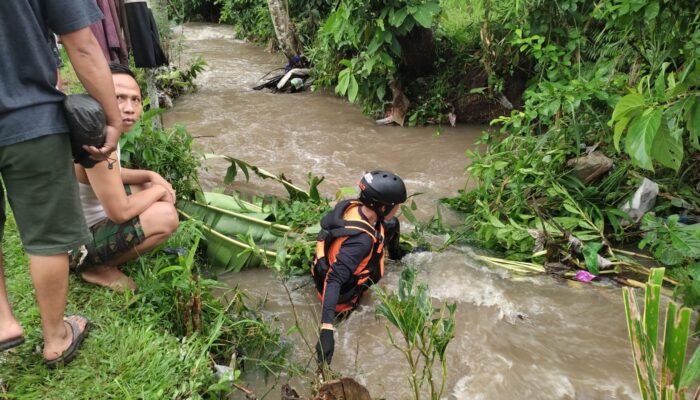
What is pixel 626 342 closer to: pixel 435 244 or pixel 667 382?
pixel 435 244

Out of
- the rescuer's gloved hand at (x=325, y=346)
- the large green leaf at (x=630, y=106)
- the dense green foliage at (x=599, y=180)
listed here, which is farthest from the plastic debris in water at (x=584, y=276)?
the rescuer's gloved hand at (x=325, y=346)

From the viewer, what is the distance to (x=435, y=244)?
4.38m

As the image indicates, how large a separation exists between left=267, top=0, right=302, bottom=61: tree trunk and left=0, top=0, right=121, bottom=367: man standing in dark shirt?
861 cm

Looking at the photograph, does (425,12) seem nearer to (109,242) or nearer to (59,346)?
(109,242)

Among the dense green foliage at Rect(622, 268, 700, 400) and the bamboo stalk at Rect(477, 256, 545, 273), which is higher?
the dense green foliage at Rect(622, 268, 700, 400)

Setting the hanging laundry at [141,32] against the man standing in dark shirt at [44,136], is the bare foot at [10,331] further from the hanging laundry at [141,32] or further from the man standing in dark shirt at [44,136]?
the hanging laundry at [141,32]

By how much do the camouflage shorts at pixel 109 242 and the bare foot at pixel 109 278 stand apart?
4cm

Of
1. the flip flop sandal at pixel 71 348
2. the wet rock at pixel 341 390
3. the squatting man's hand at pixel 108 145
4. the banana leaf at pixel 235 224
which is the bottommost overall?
the banana leaf at pixel 235 224

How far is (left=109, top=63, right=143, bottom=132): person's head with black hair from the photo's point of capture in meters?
3.11

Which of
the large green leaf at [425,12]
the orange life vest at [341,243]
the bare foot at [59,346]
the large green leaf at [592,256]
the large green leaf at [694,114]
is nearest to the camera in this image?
the bare foot at [59,346]

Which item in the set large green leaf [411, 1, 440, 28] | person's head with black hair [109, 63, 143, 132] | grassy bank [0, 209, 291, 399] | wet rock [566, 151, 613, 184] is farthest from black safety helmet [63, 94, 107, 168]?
large green leaf [411, 1, 440, 28]

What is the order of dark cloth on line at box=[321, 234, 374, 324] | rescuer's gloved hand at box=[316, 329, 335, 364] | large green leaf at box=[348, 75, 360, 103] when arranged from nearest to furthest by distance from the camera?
1. rescuer's gloved hand at box=[316, 329, 335, 364]
2. dark cloth on line at box=[321, 234, 374, 324]
3. large green leaf at box=[348, 75, 360, 103]

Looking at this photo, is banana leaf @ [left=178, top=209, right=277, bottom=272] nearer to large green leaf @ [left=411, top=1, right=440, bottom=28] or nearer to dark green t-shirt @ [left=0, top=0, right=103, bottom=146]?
dark green t-shirt @ [left=0, top=0, right=103, bottom=146]

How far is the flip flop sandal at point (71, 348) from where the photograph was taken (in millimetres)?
2314
